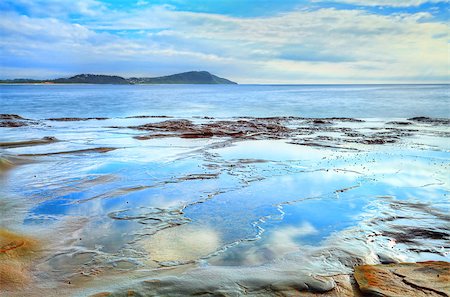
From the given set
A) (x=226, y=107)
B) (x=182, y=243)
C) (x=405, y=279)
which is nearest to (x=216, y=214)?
(x=182, y=243)

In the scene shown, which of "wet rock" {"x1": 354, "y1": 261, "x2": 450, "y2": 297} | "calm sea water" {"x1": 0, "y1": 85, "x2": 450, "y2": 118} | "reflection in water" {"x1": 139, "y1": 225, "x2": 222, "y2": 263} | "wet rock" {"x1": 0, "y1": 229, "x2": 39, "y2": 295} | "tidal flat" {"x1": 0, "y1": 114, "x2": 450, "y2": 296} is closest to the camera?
"wet rock" {"x1": 354, "y1": 261, "x2": 450, "y2": 297}

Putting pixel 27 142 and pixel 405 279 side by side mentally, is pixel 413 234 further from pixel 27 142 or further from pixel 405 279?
pixel 27 142

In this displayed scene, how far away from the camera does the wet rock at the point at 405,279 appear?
5.62m

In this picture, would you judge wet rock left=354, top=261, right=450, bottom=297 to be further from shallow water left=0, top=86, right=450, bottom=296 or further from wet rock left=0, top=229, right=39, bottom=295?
wet rock left=0, top=229, right=39, bottom=295

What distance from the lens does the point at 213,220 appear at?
364 inches

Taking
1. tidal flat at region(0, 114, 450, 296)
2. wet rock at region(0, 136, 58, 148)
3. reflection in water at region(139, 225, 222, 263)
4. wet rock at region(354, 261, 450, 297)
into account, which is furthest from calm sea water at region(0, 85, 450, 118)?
wet rock at region(354, 261, 450, 297)

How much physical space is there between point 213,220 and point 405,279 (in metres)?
4.54

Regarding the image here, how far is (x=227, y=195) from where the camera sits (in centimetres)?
1140

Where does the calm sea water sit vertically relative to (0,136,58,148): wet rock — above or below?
above

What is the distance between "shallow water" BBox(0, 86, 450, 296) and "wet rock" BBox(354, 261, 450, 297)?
53 cm

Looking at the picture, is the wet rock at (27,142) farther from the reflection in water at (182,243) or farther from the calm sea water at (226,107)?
the calm sea water at (226,107)

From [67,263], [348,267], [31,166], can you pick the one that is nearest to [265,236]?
[348,267]

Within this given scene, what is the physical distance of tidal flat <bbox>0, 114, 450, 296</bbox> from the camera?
6.12m

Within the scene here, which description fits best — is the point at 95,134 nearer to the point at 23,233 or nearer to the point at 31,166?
the point at 31,166
